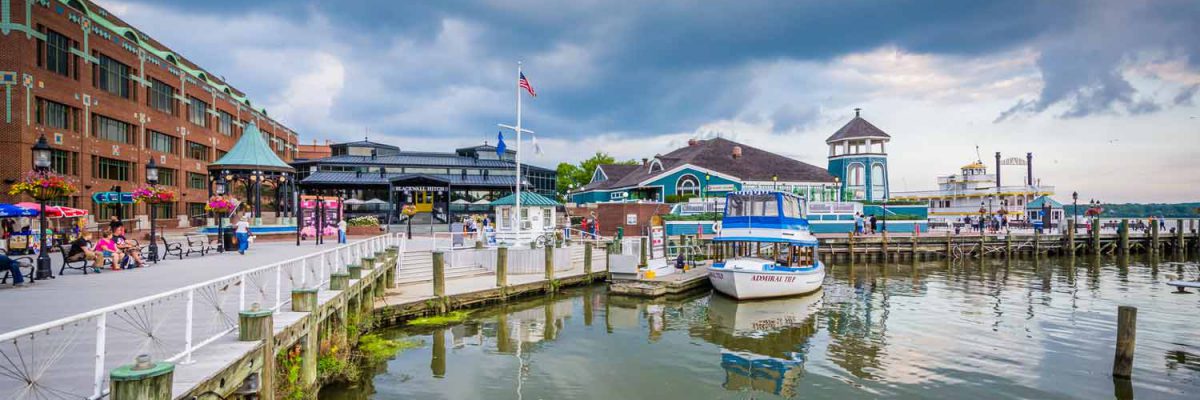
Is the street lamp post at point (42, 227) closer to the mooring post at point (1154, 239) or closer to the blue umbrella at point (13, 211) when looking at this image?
the blue umbrella at point (13, 211)

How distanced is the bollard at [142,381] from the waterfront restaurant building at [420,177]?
4707cm

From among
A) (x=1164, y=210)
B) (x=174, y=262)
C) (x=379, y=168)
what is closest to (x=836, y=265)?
(x=174, y=262)

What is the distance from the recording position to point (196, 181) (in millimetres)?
51188

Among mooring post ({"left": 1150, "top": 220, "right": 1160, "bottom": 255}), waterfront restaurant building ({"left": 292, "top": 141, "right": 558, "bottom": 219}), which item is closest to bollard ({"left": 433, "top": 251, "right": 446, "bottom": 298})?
waterfront restaurant building ({"left": 292, "top": 141, "right": 558, "bottom": 219})

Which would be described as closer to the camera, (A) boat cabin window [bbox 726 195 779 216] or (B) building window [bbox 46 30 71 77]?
(A) boat cabin window [bbox 726 195 779 216]

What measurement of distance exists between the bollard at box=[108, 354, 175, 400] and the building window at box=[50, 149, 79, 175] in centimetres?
3640

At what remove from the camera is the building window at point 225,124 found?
56.0 meters

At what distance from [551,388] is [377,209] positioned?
48.5m

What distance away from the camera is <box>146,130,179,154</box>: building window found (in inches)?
1708

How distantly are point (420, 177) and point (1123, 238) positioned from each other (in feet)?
178

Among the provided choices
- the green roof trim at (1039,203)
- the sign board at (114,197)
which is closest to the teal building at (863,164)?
the green roof trim at (1039,203)

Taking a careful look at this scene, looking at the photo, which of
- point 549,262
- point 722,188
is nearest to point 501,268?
point 549,262

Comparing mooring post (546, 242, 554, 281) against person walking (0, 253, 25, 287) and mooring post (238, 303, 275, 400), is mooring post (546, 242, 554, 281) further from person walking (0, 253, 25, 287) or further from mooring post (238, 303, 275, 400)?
mooring post (238, 303, 275, 400)

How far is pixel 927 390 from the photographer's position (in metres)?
12.9
